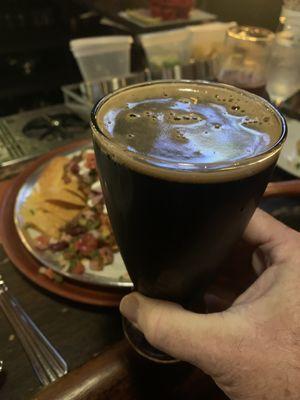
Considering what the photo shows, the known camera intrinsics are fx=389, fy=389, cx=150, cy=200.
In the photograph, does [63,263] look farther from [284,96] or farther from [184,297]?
[284,96]

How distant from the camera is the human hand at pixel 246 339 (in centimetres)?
51

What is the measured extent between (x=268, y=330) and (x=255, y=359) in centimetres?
4

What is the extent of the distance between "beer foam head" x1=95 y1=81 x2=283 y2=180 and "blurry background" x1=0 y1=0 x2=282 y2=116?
96.3 inches

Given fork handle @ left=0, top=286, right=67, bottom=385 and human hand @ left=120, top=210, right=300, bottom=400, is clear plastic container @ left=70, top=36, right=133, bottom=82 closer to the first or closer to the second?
fork handle @ left=0, top=286, right=67, bottom=385

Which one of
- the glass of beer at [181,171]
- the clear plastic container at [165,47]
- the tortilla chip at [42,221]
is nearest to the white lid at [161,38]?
the clear plastic container at [165,47]

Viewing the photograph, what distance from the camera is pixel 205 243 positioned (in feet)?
1.77

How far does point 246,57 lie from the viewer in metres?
1.70

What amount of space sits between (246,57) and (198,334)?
146cm

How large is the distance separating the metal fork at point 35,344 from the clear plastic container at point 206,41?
1735 mm

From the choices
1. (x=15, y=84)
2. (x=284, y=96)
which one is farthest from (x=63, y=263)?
(x=15, y=84)

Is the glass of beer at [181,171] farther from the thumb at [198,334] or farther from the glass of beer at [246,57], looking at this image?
the glass of beer at [246,57]

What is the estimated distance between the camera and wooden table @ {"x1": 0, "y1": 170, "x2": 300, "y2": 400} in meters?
0.69

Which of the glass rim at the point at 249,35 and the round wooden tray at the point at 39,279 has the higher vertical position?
the glass rim at the point at 249,35

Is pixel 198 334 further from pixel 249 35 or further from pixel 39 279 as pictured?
pixel 249 35
